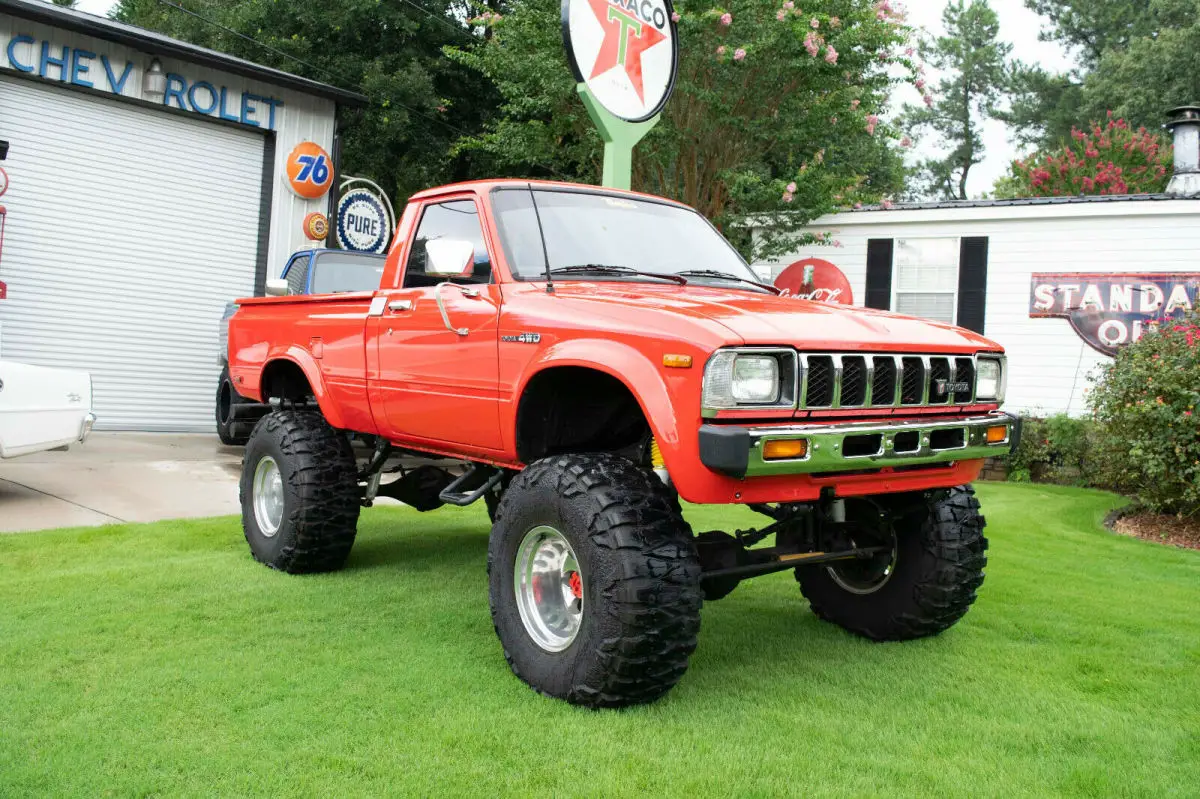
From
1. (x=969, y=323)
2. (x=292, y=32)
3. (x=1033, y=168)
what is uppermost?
(x=292, y=32)

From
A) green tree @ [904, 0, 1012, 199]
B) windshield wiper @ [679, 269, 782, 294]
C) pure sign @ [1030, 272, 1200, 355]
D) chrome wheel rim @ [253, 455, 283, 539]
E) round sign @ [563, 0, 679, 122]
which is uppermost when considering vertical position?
green tree @ [904, 0, 1012, 199]

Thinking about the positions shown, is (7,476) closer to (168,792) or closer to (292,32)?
(168,792)

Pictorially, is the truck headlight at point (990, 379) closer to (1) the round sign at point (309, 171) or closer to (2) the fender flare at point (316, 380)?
(2) the fender flare at point (316, 380)

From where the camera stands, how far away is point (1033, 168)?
25.6m

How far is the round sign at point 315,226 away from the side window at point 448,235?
9630mm

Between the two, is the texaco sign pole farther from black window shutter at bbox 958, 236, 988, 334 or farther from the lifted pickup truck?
black window shutter at bbox 958, 236, 988, 334

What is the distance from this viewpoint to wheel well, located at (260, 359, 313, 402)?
20.5 ft

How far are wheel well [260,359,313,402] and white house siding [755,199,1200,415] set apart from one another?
32.4 ft

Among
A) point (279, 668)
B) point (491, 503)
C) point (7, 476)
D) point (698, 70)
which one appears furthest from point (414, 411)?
point (698, 70)

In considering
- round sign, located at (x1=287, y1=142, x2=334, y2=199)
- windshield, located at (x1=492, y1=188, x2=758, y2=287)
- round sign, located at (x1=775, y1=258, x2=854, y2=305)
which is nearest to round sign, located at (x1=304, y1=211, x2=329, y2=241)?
round sign, located at (x1=287, y1=142, x2=334, y2=199)

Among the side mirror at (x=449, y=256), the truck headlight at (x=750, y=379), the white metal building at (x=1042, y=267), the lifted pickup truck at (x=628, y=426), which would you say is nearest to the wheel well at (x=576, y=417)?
the lifted pickup truck at (x=628, y=426)

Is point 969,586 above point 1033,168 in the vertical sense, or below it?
below

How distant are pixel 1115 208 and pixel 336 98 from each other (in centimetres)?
1036

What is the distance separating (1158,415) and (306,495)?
21.3 feet
